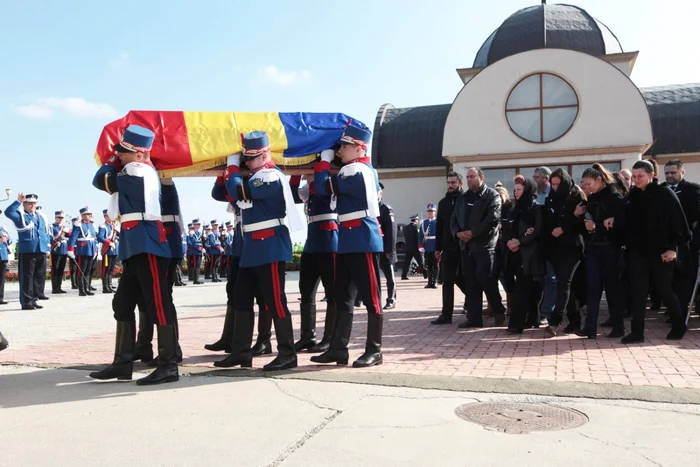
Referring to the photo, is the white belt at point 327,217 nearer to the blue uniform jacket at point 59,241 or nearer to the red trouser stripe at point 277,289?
the red trouser stripe at point 277,289

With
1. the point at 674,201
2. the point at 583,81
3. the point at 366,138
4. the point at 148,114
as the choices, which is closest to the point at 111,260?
the point at 148,114

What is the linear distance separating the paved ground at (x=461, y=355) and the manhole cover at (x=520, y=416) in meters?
0.40

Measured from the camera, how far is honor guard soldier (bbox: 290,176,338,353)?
247 inches

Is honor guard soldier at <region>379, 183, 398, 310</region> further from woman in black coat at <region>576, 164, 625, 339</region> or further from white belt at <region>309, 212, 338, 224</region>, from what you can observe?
woman in black coat at <region>576, 164, 625, 339</region>

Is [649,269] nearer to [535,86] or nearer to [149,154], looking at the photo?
[149,154]

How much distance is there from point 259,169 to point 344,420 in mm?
2440

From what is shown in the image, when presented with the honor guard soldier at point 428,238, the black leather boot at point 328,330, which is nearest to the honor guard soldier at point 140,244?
the black leather boot at point 328,330

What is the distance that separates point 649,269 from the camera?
258 inches

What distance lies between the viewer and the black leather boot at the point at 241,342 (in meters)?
5.52

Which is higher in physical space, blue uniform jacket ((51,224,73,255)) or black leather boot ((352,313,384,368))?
blue uniform jacket ((51,224,73,255))

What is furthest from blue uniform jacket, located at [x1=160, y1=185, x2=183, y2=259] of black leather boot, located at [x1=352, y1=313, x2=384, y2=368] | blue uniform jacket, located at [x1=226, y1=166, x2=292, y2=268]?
black leather boot, located at [x1=352, y1=313, x2=384, y2=368]

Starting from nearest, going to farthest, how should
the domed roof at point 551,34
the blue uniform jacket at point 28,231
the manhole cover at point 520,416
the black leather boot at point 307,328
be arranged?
the manhole cover at point 520,416 < the black leather boot at point 307,328 < the blue uniform jacket at point 28,231 < the domed roof at point 551,34

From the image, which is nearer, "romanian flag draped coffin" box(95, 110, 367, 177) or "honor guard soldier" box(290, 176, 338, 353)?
"romanian flag draped coffin" box(95, 110, 367, 177)

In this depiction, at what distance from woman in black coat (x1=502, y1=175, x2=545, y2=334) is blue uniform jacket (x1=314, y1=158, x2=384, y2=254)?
245cm
